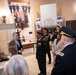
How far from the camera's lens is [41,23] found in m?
8.21

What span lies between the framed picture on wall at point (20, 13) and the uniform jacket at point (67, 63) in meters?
6.49

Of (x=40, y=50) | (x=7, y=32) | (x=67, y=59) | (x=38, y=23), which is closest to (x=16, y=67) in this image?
(x=67, y=59)

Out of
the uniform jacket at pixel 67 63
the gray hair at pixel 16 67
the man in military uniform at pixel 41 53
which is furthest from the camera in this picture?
the man in military uniform at pixel 41 53

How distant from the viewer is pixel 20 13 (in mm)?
8031

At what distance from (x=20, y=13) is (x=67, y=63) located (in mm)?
6794

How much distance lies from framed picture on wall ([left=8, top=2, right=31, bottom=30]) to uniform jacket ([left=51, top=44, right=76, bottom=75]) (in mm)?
6487

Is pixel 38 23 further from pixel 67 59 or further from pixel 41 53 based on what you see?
pixel 67 59

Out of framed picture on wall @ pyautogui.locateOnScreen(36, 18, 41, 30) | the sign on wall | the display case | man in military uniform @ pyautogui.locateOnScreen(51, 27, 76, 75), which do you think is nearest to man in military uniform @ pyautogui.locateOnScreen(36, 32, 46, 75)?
the display case

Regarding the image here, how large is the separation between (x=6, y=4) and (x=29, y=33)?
6.79 ft

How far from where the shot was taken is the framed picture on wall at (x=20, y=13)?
25.4 feet

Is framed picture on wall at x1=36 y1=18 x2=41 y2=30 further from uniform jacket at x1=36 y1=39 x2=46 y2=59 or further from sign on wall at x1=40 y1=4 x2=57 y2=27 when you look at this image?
uniform jacket at x1=36 y1=39 x2=46 y2=59

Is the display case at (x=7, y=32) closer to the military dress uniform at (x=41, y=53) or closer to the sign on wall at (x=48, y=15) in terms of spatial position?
the military dress uniform at (x=41, y=53)

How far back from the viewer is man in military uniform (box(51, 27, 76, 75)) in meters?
1.55

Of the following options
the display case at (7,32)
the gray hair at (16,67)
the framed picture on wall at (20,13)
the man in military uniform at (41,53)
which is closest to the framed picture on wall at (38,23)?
the framed picture on wall at (20,13)
